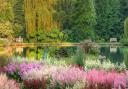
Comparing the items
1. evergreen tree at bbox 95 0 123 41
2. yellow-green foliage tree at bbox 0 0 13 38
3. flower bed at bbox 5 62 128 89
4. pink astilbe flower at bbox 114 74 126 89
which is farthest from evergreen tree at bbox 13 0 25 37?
pink astilbe flower at bbox 114 74 126 89

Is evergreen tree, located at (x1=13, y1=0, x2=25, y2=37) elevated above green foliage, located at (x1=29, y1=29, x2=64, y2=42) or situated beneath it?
elevated above

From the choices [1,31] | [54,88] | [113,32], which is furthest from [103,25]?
[54,88]

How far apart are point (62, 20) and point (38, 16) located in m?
9.47

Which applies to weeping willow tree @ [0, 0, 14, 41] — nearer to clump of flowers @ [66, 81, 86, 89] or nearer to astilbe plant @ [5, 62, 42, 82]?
astilbe plant @ [5, 62, 42, 82]

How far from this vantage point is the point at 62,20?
50969 mm

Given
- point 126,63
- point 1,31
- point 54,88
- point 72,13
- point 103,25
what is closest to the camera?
point 54,88

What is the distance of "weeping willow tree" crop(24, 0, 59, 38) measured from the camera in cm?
4172

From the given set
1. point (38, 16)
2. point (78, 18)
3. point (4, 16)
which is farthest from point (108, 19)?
point (4, 16)

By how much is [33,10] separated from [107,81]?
1374 inches

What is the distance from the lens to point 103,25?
57.7 meters

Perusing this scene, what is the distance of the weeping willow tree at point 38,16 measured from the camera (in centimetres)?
4172

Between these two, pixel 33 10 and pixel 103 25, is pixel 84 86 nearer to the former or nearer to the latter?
pixel 33 10

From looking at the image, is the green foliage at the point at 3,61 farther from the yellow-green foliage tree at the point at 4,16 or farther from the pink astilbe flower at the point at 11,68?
the yellow-green foliage tree at the point at 4,16

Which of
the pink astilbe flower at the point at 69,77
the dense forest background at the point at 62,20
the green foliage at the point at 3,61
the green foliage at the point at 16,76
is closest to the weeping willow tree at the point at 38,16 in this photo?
the dense forest background at the point at 62,20
